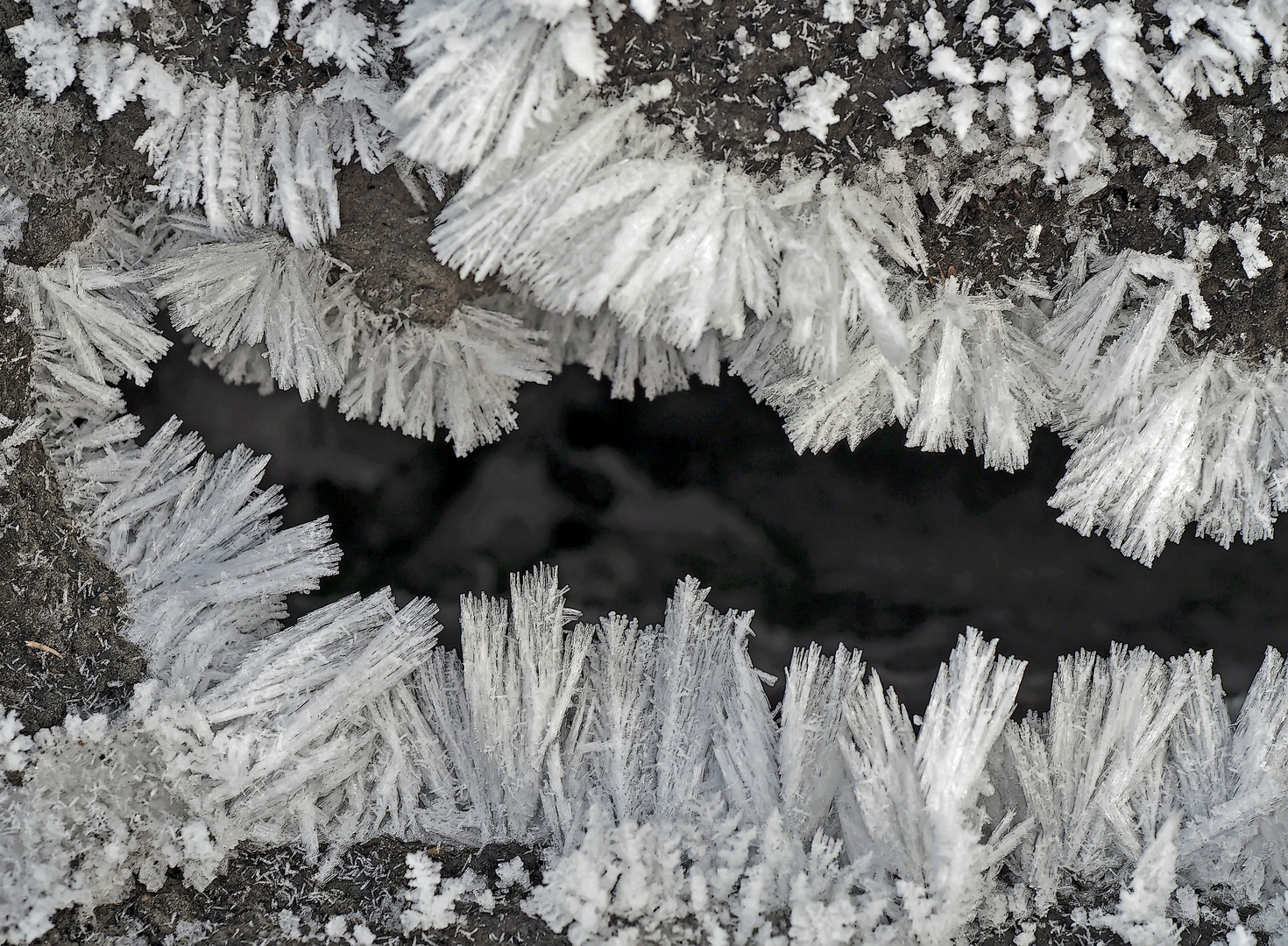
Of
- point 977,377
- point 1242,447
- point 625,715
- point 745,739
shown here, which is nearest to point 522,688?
point 625,715

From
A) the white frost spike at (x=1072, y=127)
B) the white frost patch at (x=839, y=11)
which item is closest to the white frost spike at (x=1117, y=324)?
the white frost spike at (x=1072, y=127)

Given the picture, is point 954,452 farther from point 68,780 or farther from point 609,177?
point 68,780

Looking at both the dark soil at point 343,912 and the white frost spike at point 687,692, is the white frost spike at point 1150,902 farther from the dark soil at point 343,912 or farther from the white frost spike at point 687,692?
the white frost spike at point 687,692

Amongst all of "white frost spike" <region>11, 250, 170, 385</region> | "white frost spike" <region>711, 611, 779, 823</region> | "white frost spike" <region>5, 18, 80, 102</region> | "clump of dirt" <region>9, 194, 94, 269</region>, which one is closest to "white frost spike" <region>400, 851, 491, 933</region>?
"white frost spike" <region>711, 611, 779, 823</region>

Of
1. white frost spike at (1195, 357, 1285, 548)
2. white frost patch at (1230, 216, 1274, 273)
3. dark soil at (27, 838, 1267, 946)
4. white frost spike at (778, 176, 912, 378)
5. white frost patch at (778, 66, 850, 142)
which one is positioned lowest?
dark soil at (27, 838, 1267, 946)

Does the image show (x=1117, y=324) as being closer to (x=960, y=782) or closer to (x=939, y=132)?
(x=939, y=132)

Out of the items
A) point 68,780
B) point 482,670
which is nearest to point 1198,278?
point 482,670

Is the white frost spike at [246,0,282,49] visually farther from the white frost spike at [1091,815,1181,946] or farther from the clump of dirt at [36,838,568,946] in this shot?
the white frost spike at [1091,815,1181,946]
